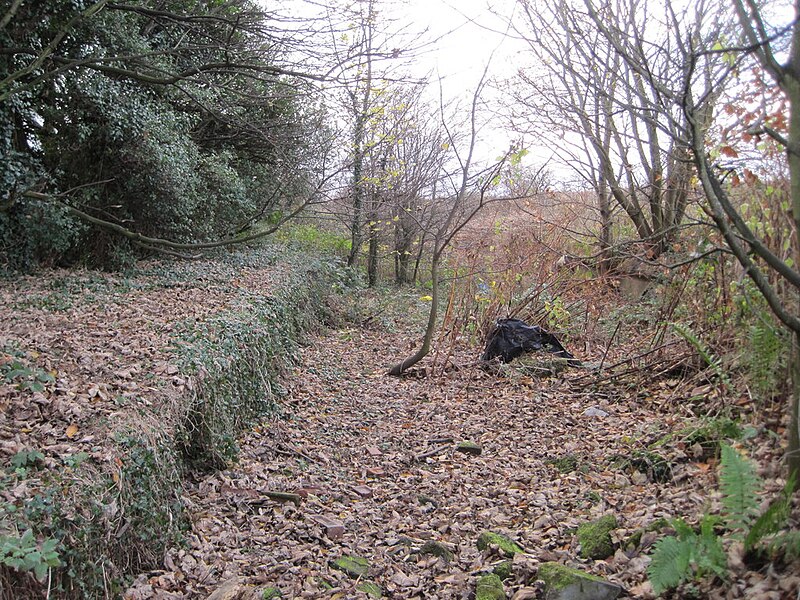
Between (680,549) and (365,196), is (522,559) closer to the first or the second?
(680,549)

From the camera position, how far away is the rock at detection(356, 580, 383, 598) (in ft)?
10.6

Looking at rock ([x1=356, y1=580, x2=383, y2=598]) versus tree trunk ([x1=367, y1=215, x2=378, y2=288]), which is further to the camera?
tree trunk ([x1=367, y1=215, x2=378, y2=288])

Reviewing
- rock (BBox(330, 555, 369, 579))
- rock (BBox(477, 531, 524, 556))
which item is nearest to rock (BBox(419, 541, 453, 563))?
rock (BBox(477, 531, 524, 556))

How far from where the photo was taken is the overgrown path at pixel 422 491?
3354mm

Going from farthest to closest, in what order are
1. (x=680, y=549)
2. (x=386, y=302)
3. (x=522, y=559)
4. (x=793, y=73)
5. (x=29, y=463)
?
(x=386, y=302) < (x=522, y=559) < (x=29, y=463) < (x=680, y=549) < (x=793, y=73)

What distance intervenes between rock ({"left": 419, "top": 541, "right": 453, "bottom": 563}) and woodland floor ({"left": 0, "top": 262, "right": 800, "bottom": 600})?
4cm

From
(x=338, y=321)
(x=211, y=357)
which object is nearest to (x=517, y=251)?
(x=338, y=321)

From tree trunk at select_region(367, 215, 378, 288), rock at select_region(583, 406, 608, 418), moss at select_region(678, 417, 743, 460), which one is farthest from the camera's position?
tree trunk at select_region(367, 215, 378, 288)

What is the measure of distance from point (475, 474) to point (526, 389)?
2.21 metres

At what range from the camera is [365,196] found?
45.8 feet

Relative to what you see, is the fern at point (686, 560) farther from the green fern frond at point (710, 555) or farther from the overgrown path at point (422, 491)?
the overgrown path at point (422, 491)

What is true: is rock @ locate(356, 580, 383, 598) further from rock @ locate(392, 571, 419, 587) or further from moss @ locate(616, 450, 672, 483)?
moss @ locate(616, 450, 672, 483)

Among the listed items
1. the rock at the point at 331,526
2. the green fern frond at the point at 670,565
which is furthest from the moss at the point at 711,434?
the rock at the point at 331,526

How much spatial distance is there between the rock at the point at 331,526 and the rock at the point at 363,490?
0.54m
